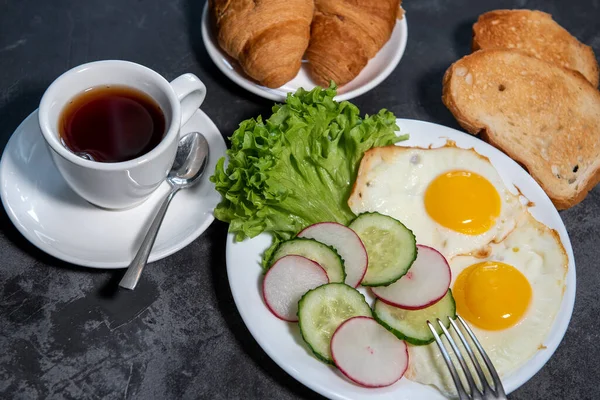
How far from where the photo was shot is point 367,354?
6.50ft

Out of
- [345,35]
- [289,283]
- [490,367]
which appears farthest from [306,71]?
[490,367]

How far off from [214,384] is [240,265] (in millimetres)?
439

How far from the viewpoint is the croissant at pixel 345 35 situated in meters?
2.79

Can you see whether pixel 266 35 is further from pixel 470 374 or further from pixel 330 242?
pixel 470 374

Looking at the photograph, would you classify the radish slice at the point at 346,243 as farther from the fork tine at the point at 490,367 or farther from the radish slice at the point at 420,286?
the fork tine at the point at 490,367

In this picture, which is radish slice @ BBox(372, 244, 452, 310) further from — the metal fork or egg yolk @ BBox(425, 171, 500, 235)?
egg yolk @ BBox(425, 171, 500, 235)

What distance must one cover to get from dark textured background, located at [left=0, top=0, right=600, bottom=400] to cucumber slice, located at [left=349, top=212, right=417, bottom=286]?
508 millimetres

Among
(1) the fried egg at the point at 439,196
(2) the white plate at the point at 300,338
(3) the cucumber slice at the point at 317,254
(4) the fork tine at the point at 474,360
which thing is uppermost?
(1) the fried egg at the point at 439,196

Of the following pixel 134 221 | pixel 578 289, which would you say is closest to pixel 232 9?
pixel 134 221

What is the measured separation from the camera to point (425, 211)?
7.84ft

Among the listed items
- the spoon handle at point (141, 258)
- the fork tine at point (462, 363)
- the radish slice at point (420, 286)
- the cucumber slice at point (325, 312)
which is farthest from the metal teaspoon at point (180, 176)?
the fork tine at point (462, 363)

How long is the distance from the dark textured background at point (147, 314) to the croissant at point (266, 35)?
9.5 inches

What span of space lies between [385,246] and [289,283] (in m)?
0.38

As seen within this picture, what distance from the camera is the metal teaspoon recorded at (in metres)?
2.05
